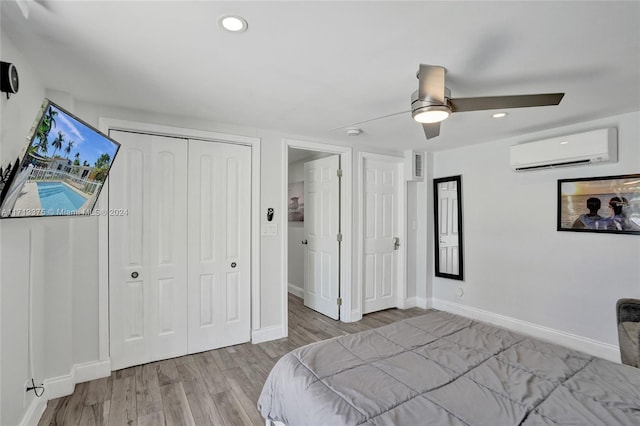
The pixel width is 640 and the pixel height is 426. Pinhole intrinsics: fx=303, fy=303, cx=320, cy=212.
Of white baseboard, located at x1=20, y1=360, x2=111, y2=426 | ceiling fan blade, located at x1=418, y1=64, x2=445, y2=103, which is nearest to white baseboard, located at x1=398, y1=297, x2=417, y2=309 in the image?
ceiling fan blade, located at x1=418, y1=64, x2=445, y2=103

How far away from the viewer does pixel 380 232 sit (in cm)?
435

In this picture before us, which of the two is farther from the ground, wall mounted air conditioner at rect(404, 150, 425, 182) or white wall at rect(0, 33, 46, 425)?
wall mounted air conditioner at rect(404, 150, 425, 182)

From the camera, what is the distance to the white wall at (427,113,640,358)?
2.90 m

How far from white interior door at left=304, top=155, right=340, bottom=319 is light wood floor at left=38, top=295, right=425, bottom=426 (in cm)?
108

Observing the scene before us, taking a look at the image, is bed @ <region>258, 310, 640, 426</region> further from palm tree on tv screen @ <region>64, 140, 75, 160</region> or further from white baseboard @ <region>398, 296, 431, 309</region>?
white baseboard @ <region>398, 296, 431, 309</region>

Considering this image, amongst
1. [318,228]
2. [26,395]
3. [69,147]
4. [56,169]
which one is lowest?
[26,395]

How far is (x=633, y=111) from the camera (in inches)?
109

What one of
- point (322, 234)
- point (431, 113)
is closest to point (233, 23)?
point (431, 113)

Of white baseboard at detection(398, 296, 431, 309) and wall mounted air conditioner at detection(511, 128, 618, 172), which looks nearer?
wall mounted air conditioner at detection(511, 128, 618, 172)

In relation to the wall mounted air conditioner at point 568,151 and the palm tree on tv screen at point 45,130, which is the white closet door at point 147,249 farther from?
the wall mounted air conditioner at point 568,151

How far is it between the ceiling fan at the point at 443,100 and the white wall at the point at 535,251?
6.31 feet

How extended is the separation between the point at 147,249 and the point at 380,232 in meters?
2.90

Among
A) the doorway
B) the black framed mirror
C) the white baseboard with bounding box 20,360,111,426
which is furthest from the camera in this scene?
the black framed mirror

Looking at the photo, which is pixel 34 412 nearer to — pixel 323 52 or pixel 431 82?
pixel 323 52
